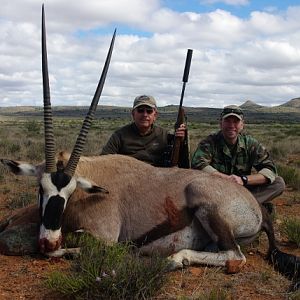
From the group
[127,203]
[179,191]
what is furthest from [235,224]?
[127,203]

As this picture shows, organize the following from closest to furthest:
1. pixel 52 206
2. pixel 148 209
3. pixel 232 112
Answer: pixel 52 206
pixel 148 209
pixel 232 112

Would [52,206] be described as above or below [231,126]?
below

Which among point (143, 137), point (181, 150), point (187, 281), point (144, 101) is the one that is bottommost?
point (187, 281)

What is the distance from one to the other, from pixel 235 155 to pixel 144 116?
1544 mm

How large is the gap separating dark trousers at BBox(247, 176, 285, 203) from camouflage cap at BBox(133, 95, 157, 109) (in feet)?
6.53

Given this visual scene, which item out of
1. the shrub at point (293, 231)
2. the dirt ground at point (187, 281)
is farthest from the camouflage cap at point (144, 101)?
the dirt ground at point (187, 281)

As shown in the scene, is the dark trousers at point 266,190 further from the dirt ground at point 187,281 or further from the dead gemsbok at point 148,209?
the dirt ground at point 187,281

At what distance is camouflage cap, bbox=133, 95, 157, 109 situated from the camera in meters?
7.23

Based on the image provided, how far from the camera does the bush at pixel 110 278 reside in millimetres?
3895

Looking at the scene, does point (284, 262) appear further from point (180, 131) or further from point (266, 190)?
point (180, 131)

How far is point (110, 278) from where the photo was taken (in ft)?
12.9

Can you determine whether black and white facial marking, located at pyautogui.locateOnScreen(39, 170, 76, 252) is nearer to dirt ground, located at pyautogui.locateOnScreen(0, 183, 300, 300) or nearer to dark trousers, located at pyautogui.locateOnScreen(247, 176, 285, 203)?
dirt ground, located at pyautogui.locateOnScreen(0, 183, 300, 300)

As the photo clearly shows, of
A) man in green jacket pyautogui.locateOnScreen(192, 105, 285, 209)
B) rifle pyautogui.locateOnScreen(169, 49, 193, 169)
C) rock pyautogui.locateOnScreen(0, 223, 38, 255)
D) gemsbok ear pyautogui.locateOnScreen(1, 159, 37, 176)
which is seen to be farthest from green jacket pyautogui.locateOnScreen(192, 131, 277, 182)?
rock pyautogui.locateOnScreen(0, 223, 38, 255)

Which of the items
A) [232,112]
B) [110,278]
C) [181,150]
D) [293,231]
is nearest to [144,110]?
[181,150]
